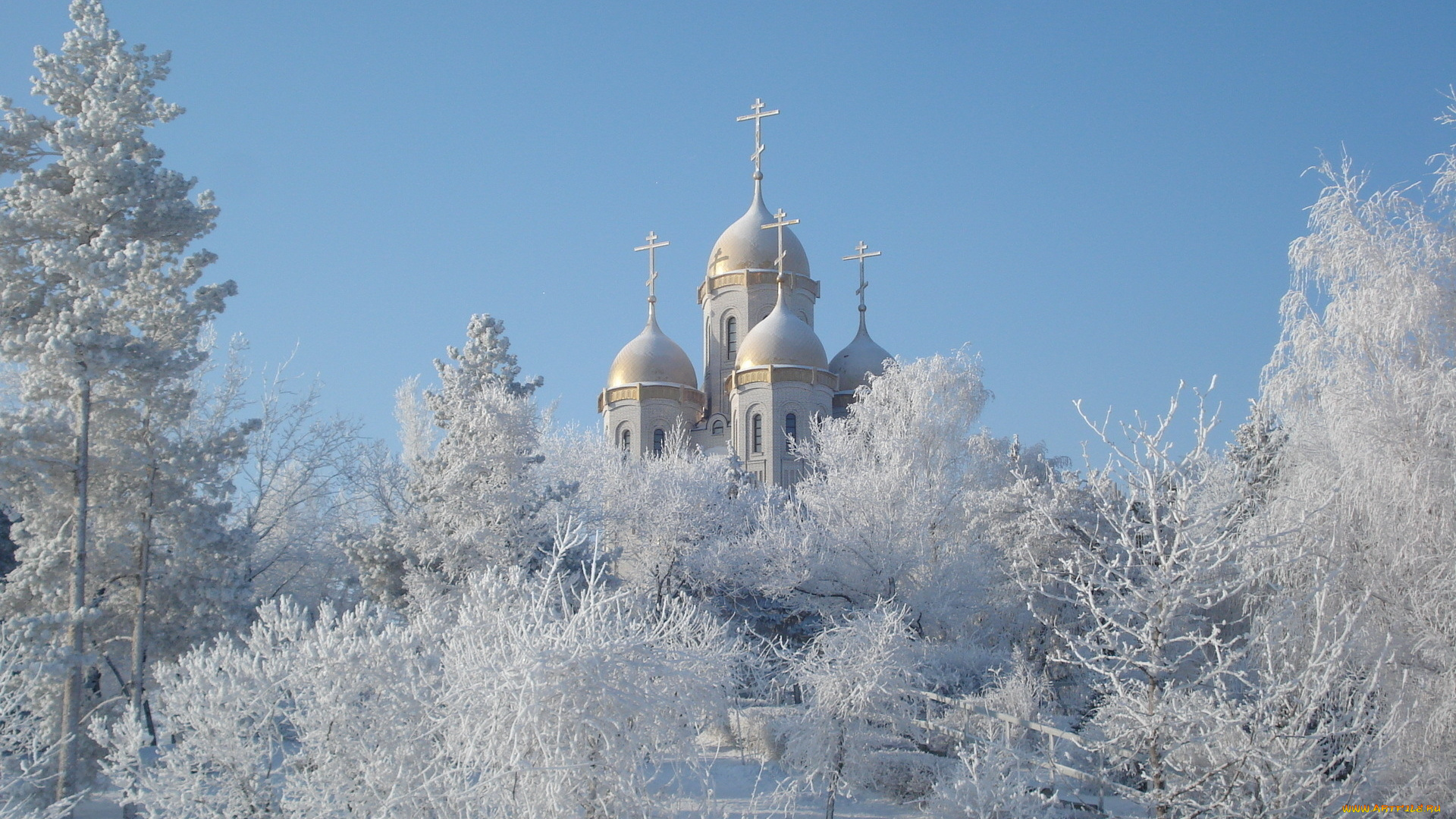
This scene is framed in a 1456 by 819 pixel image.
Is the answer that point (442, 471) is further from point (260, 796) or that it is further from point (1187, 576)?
point (1187, 576)

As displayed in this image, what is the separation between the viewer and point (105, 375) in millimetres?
12781

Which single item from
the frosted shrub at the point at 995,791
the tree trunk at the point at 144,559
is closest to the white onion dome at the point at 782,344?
the tree trunk at the point at 144,559

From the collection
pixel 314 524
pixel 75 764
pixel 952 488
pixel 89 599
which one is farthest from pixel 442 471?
pixel 952 488

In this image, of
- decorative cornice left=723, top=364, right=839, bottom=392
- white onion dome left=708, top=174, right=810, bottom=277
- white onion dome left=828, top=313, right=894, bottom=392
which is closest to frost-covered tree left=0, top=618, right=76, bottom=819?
decorative cornice left=723, top=364, right=839, bottom=392

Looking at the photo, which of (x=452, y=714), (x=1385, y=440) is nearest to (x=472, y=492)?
(x=452, y=714)

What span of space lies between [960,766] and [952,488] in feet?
47.5

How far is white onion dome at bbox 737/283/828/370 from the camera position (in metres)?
35.5

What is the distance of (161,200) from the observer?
45.2 feet

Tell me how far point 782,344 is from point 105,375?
24.9 metres

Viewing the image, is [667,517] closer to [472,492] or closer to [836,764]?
[472,492]

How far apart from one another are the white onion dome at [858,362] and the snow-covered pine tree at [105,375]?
85.6 ft

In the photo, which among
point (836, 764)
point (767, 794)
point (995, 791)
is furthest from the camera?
point (836, 764)

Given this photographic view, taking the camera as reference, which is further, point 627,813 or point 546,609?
point 546,609

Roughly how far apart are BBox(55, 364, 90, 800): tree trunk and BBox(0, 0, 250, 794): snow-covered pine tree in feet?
0.08
